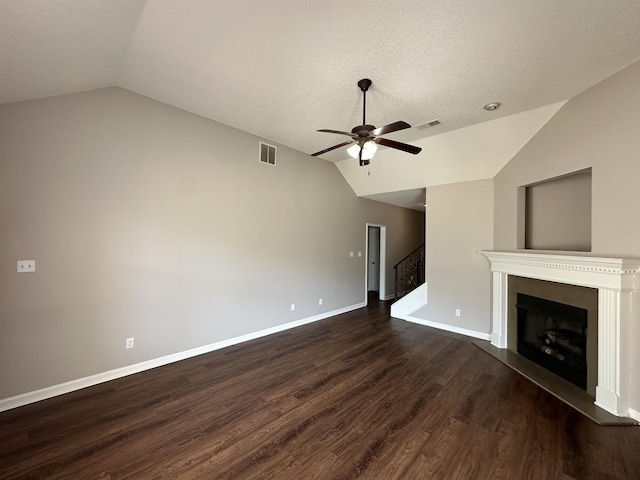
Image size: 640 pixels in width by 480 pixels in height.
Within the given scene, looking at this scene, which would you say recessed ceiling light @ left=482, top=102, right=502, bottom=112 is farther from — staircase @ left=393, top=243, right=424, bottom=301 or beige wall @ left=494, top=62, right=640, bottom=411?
staircase @ left=393, top=243, right=424, bottom=301

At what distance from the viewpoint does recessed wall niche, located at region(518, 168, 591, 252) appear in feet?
10.4

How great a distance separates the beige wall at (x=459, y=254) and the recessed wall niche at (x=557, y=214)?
49 centimetres

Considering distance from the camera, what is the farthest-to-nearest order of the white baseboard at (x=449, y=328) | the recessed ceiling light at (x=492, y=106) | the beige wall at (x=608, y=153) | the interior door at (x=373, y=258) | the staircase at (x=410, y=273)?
the interior door at (x=373, y=258)
the staircase at (x=410, y=273)
the white baseboard at (x=449, y=328)
the recessed ceiling light at (x=492, y=106)
the beige wall at (x=608, y=153)

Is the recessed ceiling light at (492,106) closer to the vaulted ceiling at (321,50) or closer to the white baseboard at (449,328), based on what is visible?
the vaulted ceiling at (321,50)

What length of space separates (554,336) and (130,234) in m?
5.39

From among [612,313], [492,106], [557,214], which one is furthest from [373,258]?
[612,313]

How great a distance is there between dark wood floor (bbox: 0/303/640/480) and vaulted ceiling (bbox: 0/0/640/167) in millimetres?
2945

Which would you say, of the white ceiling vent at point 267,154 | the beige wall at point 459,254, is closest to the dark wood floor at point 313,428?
the beige wall at point 459,254

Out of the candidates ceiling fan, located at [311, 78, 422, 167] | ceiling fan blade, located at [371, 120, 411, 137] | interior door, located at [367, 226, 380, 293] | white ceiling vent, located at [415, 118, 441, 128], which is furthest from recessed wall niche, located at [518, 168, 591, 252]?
interior door, located at [367, 226, 380, 293]

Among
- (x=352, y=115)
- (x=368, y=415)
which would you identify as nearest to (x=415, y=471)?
(x=368, y=415)

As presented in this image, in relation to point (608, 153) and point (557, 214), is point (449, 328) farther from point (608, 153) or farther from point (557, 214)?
point (608, 153)

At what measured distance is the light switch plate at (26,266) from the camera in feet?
7.84

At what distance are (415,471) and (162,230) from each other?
11.6 feet

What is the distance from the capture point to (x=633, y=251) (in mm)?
2334
